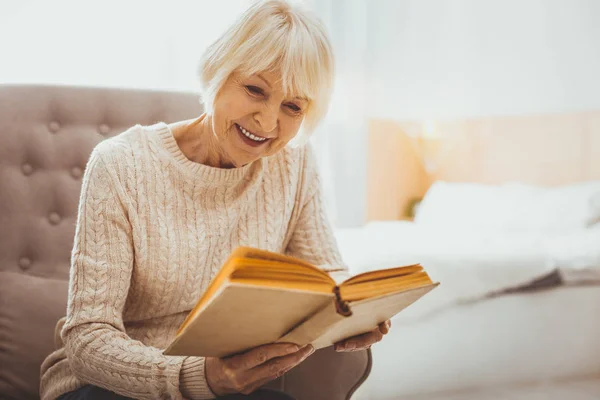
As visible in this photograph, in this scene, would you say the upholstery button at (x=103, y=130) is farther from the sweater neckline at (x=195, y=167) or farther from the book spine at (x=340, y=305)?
Result: the book spine at (x=340, y=305)

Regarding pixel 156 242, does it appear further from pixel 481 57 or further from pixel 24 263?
pixel 481 57

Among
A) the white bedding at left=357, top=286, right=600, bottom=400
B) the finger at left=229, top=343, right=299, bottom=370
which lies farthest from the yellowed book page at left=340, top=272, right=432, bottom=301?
the white bedding at left=357, top=286, right=600, bottom=400

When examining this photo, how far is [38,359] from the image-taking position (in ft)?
3.59

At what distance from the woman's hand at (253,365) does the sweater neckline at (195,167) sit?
1.14 feet

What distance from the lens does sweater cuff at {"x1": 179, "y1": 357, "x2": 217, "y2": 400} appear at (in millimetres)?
708

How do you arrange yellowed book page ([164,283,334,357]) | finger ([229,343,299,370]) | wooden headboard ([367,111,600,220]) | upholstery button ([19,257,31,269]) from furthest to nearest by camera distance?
1. wooden headboard ([367,111,600,220])
2. upholstery button ([19,257,31,269])
3. finger ([229,343,299,370])
4. yellowed book page ([164,283,334,357])

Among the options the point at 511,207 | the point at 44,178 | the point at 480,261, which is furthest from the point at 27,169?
the point at 511,207

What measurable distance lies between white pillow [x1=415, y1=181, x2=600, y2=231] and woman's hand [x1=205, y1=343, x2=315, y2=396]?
1.64 m

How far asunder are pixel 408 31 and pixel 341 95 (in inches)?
18.6

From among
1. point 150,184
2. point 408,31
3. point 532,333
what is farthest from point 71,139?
point 408,31

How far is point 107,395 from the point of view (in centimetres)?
83

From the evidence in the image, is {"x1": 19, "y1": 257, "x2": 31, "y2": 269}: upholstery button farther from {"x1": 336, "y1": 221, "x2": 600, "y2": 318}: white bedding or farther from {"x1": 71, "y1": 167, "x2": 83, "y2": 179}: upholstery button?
{"x1": 336, "y1": 221, "x2": 600, "y2": 318}: white bedding

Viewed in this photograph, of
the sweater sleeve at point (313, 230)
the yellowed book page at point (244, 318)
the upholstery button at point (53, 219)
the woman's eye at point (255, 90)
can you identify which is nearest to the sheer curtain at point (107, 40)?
the upholstery button at point (53, 219)

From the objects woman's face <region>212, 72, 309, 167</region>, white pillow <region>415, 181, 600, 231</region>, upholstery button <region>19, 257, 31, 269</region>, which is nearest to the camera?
woman's face <region>212, 72, 309, 167</region>
